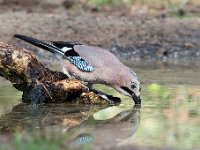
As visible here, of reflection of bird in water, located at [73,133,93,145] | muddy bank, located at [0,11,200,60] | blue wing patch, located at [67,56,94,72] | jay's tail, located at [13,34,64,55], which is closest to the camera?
reflection of bird in water, located at [73,133,93,145]

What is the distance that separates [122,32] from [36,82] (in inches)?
246

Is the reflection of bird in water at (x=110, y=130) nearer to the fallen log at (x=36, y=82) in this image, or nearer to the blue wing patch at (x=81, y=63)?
the fallen log at (x=36, y=82)

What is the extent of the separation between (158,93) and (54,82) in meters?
1.38

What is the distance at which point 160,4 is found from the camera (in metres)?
17.5

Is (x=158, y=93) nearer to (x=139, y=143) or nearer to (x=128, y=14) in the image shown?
(x=139, y=143)

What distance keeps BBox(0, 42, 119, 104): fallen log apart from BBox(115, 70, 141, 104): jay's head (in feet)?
0.80

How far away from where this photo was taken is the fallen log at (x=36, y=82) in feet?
28.7

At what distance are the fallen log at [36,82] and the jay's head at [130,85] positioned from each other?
0.80 feet

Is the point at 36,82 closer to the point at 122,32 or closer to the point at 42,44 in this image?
the point at 42,44

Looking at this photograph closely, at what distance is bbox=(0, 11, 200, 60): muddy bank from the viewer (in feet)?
47.2

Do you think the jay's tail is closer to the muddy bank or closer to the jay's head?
the jay's head

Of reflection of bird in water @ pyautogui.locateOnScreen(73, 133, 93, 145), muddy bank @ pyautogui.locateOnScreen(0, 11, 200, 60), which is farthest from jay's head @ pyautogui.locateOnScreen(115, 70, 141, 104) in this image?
muddy bank @ pyautogui.locateOnScreen(0, 11, 200, 60)

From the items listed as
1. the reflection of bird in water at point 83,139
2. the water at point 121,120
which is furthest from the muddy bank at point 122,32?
the reflection of bird in water at point 83,139

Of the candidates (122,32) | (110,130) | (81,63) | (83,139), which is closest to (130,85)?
(81,63)
